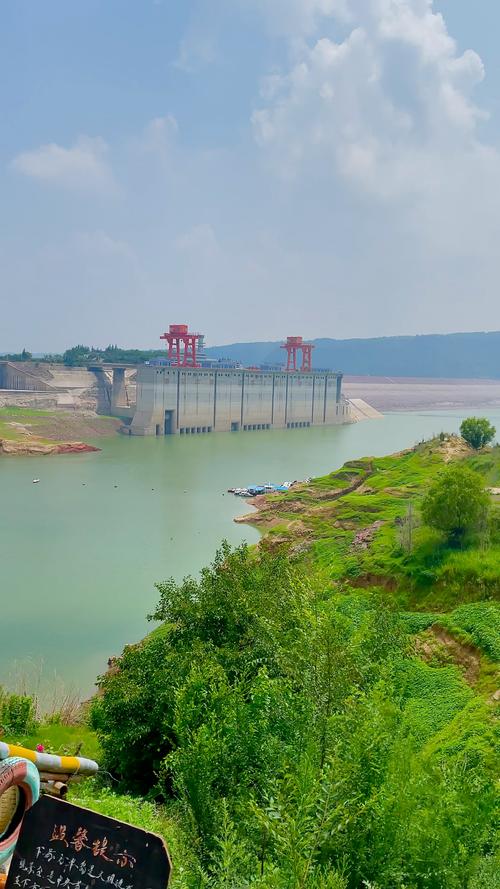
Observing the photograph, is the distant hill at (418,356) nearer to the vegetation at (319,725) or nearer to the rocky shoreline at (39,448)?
the rocky shoreline at (39,448)

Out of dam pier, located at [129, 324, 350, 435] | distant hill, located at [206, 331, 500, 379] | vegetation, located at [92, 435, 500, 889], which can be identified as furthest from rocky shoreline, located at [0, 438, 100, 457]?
distant hill, located at [206, 331, 500, 379]

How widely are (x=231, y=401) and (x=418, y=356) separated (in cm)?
12179

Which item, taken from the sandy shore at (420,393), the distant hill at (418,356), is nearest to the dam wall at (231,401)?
the sandy shore at (420,393)

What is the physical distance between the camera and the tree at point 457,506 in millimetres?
12172

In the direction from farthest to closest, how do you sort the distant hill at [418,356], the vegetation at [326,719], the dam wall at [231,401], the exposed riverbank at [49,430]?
the distant hill at [418,356] < the dam wall at [231,401] < the exposed riverbank at [49,430] < the vegetation at [326,719]

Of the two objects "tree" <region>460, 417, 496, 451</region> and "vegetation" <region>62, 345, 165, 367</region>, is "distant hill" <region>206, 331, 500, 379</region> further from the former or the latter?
"tree" <region>460, 417, 496, 451</region>

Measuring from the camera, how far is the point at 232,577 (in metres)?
9.07

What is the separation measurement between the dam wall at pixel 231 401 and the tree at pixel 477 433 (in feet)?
89.2

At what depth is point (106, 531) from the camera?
21.1 meters

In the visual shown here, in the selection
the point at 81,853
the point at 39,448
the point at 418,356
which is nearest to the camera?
the point at 81,853

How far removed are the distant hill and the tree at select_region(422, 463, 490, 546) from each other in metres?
143

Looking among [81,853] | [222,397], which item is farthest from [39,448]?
[81,853]

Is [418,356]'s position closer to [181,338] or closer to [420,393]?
[420,393]

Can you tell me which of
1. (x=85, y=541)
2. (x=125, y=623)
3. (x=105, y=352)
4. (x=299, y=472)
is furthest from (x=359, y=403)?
(x=125, y=623)
